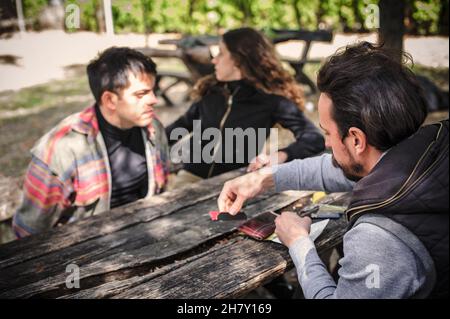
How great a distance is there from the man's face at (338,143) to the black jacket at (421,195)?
218 millimetres

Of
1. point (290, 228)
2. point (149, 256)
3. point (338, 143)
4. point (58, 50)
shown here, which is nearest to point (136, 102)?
point (149, 256)

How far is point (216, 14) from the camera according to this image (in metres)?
11.1

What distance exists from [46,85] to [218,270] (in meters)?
9.33

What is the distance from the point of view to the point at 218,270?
176 centimetres

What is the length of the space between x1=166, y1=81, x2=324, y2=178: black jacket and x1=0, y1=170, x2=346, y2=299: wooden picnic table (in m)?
1.07

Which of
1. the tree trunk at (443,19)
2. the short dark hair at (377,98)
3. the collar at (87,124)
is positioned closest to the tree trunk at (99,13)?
the tree trunk at (443,19)

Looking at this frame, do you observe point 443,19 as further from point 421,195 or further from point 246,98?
point 421,195

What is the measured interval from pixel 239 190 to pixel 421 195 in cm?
104

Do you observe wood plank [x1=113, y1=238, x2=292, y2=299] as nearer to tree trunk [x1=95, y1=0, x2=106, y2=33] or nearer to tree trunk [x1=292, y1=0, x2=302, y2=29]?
tree trunk [x1=95, y1=0, x2=106, y2=33]

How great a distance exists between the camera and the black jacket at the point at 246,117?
11.0 feet

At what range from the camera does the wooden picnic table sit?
1664 millimetres

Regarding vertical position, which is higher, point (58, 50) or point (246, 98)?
point (246, 98)

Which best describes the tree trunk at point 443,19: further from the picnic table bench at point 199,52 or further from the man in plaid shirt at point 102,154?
the man in plaid shirt at point 102,154

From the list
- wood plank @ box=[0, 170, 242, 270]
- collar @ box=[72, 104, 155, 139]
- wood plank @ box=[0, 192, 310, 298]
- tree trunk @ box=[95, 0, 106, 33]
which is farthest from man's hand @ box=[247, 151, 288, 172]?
tree trunk @ box=[95, 0, 106, 33]
